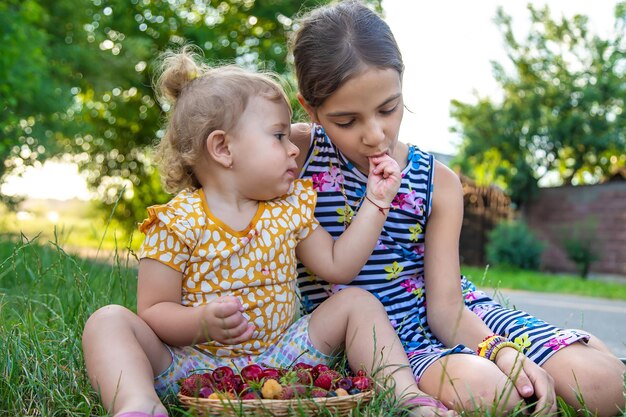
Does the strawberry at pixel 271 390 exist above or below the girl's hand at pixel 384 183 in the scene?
below

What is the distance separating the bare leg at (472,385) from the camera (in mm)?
1775

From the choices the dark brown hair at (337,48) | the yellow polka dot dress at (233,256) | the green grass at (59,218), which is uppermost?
the dark brown hair at (337,48)

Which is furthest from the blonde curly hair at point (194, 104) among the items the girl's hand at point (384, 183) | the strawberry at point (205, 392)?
the strawberry at point (205, 392)

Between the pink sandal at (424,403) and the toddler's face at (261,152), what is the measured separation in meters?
0.70

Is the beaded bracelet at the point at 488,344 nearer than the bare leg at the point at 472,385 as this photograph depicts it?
No

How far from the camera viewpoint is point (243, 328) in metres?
1.77

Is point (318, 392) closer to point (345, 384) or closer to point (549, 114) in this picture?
point (345, 384)

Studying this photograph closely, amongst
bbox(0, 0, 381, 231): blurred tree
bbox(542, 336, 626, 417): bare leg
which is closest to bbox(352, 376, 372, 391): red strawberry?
bbox(542, 336, 626, 417): bare leg

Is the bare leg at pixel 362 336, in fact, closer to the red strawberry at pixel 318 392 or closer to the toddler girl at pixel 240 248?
the toddler girl at pixel 240 248

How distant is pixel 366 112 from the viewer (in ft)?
6.79

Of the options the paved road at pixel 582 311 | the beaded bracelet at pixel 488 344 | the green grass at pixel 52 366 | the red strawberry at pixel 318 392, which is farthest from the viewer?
the paved road at pixel 582 311

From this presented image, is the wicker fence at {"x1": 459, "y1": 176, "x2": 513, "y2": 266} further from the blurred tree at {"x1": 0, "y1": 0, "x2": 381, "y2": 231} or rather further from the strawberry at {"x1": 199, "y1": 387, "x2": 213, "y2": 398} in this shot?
the strawberry at {"x1": 199, "y1": 387, "x2": 213, "y2": 398}

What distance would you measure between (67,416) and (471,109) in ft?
54.3

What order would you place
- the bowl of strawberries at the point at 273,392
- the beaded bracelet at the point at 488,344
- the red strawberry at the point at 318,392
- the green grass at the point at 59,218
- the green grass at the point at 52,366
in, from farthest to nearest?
the green grass at the point at 59,218 < the beaded bracelet at the point at 488,344 < the green grass at the point at 52,366 < the red strawberry at the point at 318,392 < the bowl of strawberries at the point at 273,392
